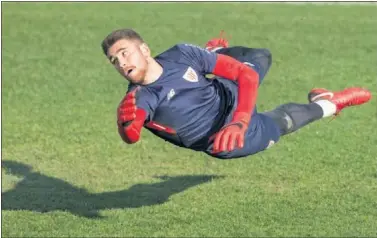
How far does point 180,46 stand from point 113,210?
9.55ft

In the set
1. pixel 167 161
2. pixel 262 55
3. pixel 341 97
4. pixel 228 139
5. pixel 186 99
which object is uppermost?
pixel 262 55

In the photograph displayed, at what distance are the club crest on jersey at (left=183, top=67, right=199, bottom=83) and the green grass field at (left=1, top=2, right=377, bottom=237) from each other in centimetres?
214

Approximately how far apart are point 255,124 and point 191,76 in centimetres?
88

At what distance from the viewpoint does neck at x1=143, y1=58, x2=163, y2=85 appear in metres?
7.81

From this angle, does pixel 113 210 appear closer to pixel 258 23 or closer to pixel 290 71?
pixel 290 71

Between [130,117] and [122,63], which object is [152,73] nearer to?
[122,63]

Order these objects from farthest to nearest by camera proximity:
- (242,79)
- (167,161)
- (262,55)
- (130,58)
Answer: (167,161) → (262,55) → (242,79) → (130,58)

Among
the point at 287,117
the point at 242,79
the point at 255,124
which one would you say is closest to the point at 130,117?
the point at 242,79

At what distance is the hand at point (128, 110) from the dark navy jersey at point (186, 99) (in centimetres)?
9

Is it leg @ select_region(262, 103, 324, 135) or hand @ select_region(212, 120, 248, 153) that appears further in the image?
leg @ select_region(262, 103, 324, 135)

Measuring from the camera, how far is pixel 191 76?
805 cm

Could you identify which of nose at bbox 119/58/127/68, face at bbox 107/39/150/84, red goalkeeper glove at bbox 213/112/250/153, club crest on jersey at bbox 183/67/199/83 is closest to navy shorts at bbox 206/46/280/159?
club crest on jersey at bbox 183/67/199/83

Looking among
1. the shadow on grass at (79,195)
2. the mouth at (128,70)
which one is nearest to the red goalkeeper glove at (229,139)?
the mouth at (128,70)

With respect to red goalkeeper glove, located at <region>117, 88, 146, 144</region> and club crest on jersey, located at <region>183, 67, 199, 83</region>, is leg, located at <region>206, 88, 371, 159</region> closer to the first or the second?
club crest on jersey, located at <region>183, 67, 199, 83</region>
